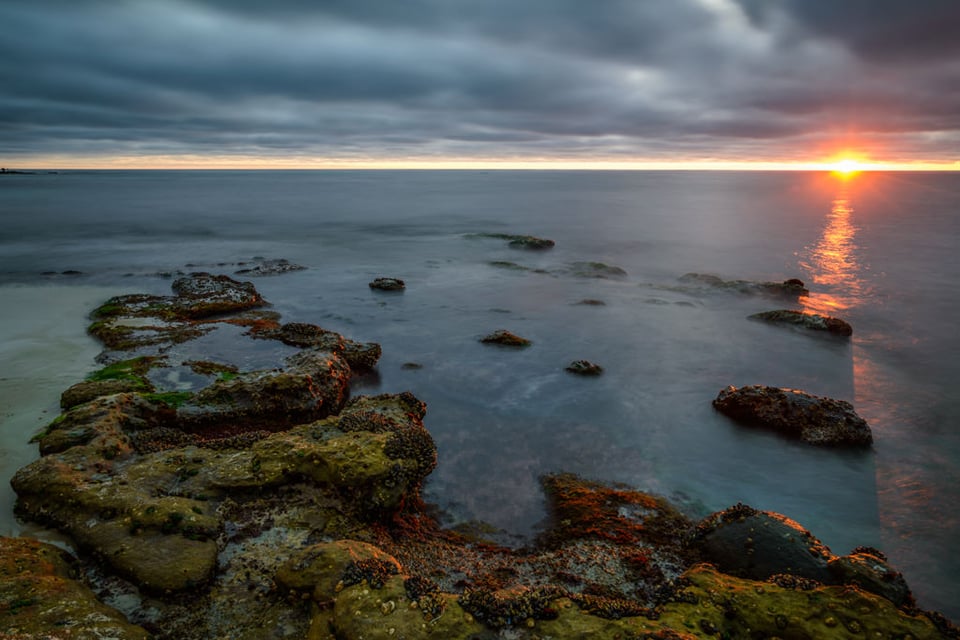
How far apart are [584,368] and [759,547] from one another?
1011cm

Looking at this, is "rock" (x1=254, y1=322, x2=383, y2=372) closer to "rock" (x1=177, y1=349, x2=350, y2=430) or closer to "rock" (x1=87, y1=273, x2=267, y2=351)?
"rock" (x1=177, y1=349, x2=350, y2=430)

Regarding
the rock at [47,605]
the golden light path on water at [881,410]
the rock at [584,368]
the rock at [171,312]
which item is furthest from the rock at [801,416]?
the rock at [171,312]

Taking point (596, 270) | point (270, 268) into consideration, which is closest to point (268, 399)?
point (270, 268)

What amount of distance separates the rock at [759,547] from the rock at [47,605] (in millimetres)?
8414

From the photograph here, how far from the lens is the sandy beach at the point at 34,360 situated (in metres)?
10.5

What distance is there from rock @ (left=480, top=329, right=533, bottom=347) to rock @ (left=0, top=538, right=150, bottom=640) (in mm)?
15621

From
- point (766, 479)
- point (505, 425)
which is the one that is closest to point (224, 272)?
point (505, 425)

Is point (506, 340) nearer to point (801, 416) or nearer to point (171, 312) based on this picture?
point (801, 416)

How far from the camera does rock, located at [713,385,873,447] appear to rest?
13.5 metres

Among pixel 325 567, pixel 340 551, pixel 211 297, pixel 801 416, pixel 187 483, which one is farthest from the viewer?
pixel 211 297

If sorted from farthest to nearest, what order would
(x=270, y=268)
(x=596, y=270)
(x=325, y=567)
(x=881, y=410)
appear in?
(x=596, y=270)
(x=270, y=268)
(x=881, y=410)
(x=325, y=567)

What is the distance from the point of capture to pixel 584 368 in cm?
1831

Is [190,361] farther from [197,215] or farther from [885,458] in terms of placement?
[197,215]

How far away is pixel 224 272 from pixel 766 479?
33.3 m
